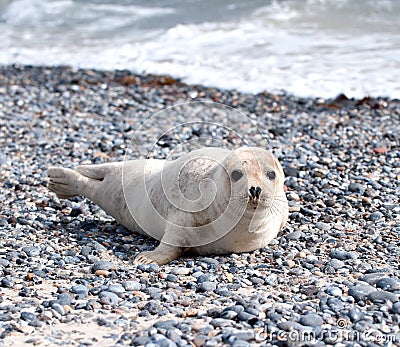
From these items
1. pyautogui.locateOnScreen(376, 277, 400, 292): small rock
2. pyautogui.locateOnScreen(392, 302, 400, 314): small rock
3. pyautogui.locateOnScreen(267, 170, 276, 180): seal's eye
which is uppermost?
pyautogui.locateOnScreen(267, 170, 276, 180): seal's eye

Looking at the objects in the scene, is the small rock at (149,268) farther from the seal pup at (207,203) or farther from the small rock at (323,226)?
the small rock at (323,226)

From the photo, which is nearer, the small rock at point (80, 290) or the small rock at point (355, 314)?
the small rock at point (355, 314)

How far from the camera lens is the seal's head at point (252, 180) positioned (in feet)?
11.6

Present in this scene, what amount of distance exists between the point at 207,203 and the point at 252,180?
0.34 meters

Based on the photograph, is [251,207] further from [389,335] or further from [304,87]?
[304,87]

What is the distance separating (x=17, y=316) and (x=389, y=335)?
146 cm

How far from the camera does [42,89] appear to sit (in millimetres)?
8703

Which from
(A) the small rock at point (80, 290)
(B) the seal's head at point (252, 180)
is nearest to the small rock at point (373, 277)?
(B) the seal's head at point (252, 180)

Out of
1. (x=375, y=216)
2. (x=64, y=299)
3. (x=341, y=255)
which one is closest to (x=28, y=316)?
(x=64, y=299)

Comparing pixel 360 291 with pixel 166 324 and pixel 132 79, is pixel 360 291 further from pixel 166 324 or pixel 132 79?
pixel 132 79

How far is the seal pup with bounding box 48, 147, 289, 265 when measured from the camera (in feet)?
11.9

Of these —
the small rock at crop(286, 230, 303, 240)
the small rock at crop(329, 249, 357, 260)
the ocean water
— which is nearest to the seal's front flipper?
the small rock at crop(286, 230, 303, 240)

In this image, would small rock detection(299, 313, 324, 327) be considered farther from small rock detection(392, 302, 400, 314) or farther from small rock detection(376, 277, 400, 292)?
small rock detection(376, 277, 400, 292)

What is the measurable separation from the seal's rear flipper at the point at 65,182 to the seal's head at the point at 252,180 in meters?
1.34
